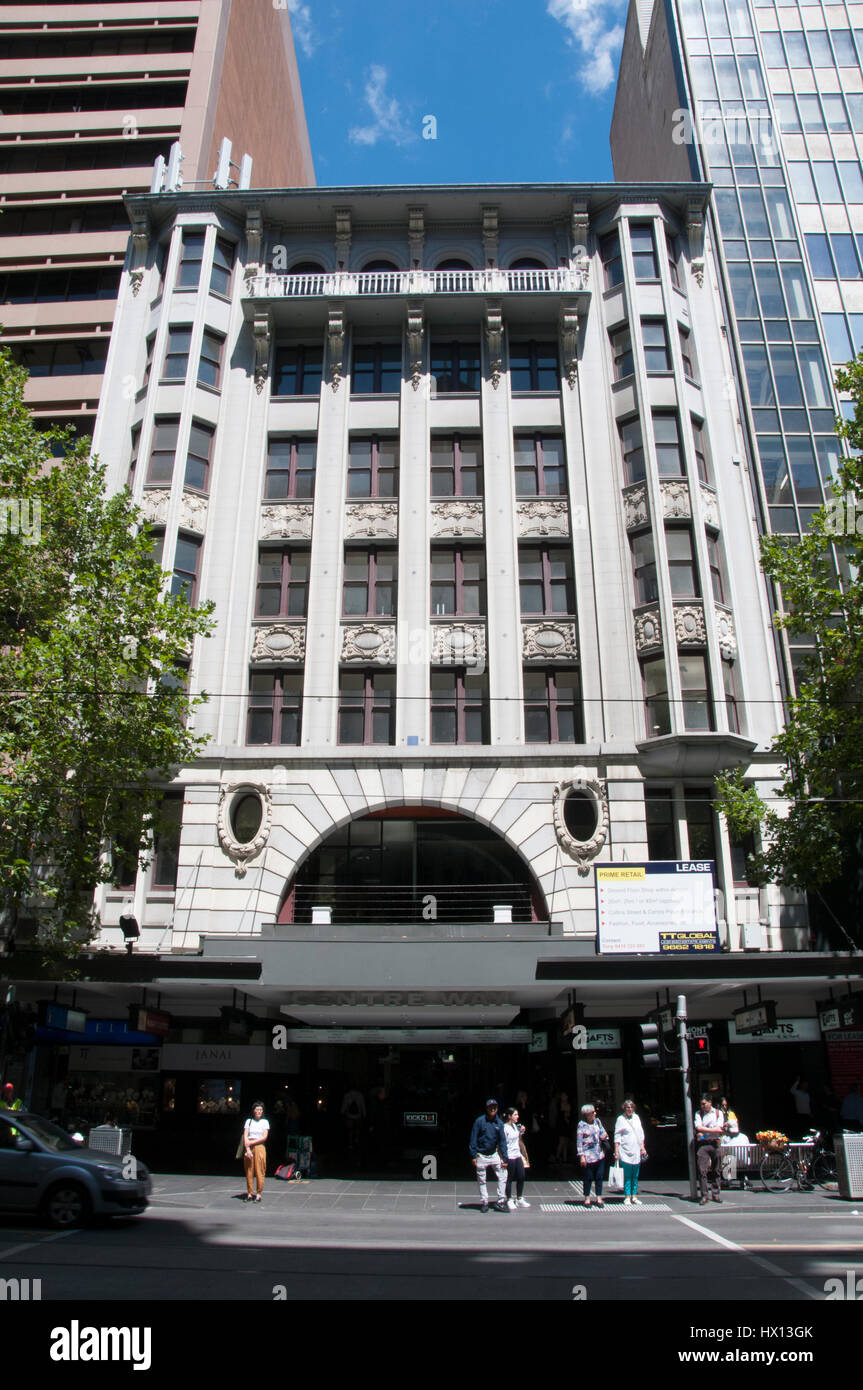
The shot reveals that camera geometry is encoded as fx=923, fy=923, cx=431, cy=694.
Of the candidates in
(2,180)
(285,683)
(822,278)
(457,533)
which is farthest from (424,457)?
(2,180)

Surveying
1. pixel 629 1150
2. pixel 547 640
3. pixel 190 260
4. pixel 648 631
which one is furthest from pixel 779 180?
pixel 629 1150

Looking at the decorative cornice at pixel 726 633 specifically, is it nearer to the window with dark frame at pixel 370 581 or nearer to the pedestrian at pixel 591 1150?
the window with dark frame at pixel 370 581

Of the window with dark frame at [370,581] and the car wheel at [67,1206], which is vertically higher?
the window with dark frame at [370,581]

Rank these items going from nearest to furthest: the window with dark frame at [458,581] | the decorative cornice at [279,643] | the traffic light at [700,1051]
Result: 1. the traffic light at [700,1051]
2. the decorative cornice at [279,643]
3. the window with dark frame at [458,581]

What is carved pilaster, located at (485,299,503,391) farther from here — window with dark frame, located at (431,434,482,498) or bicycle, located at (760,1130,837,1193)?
bicycle, located at (760,1130,837,1193)

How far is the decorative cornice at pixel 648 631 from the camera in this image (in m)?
24.2

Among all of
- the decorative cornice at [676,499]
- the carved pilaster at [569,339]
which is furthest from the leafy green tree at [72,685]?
the carved pilaster at [569,339]

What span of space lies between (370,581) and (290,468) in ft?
14.8

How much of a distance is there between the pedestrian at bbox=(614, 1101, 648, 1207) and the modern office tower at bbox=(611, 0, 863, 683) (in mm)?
19204

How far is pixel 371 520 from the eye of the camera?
86.6 ft

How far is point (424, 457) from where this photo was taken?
26.9 m

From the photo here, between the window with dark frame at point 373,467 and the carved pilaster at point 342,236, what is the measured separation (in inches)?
252
